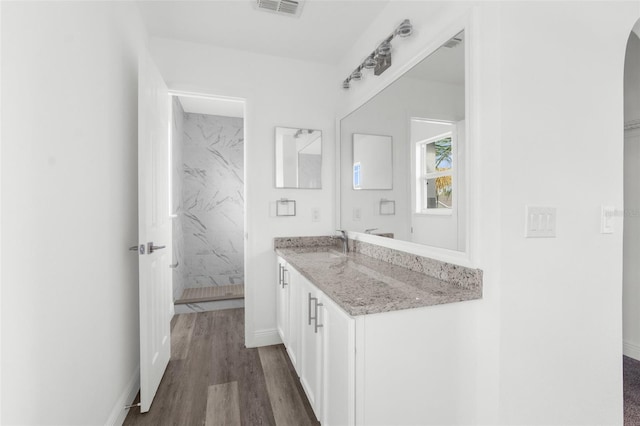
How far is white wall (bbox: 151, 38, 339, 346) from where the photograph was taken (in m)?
2.42

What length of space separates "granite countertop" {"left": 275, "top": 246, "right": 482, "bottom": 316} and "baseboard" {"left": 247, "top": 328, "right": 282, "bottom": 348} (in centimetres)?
91

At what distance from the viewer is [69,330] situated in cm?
114

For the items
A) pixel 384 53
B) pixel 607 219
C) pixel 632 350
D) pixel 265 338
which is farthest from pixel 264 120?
pixel 632 350

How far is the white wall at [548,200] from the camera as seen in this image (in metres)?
1.21

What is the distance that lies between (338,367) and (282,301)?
115 cm

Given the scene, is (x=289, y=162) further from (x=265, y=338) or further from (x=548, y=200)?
(x=548, y=200)

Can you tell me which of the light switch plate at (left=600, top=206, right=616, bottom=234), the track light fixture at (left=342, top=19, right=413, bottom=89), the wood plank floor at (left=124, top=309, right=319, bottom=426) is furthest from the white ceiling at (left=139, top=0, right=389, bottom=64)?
the wood plank floor at (left=124, top=309, right=319, bottom=426)

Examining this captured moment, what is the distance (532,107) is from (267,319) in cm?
234

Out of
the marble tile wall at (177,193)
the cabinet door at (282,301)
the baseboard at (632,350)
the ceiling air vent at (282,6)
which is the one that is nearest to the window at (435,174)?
the cabinet door at (282,301)

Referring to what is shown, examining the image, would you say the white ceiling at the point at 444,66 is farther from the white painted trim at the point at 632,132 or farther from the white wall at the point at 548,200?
the white painted trim at the point at 632,132

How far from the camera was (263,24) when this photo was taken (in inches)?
85.6

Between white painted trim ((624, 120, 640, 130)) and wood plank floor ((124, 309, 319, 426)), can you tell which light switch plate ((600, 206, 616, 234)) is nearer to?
white painted trim ((624, 120, 640, 130))

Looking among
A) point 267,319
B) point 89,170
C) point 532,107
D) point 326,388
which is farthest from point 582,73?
point 267,319

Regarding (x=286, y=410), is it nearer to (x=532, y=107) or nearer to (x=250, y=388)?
(x=250, y=388)
